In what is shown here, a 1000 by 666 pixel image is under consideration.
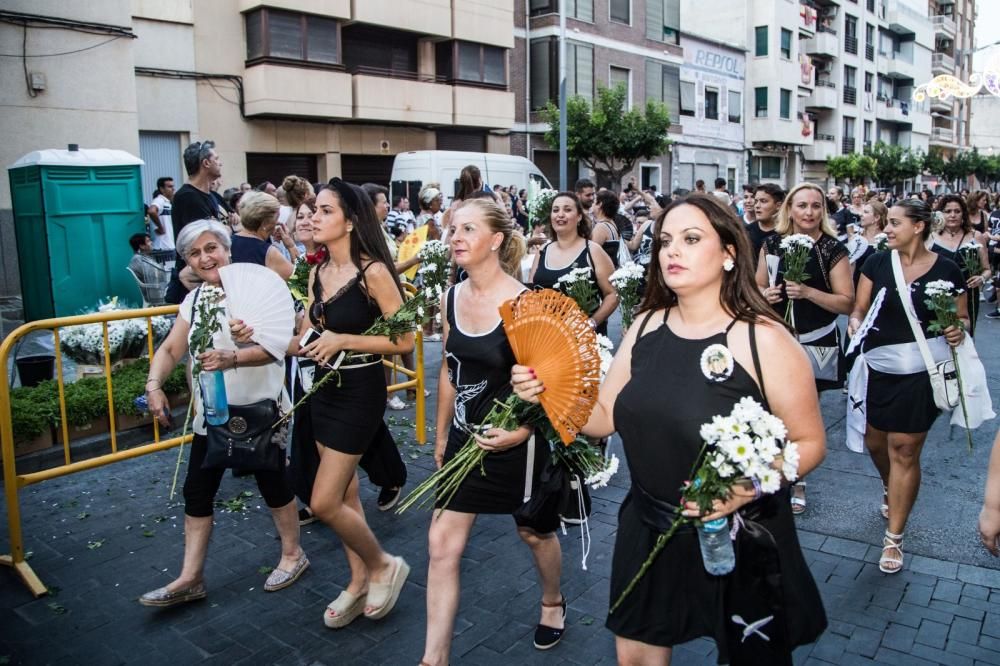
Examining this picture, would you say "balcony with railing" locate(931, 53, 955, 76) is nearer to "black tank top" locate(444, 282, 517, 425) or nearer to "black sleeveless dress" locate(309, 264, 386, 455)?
"black sleeveless dress" locate(309, 264, 386, 455)

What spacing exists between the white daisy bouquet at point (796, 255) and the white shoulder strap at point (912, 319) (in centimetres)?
66

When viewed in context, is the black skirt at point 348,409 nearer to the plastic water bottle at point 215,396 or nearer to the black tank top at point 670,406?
the plastic water bottle at point 215,396

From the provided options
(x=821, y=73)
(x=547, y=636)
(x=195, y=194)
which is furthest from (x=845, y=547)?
(x=821, y=73)

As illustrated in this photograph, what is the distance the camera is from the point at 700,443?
8.53 ft

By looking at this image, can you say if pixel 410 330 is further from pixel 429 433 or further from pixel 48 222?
pixel 48 222

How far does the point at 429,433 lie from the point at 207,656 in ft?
12.3

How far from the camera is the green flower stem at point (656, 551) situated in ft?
8.12

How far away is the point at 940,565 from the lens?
4.72 m

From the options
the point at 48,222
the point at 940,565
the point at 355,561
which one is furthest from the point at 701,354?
the point at 48,222

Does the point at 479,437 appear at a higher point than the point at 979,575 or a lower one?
higher

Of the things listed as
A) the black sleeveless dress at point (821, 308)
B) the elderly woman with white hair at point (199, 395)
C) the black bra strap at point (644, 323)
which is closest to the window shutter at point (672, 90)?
the black sleeveless dress at point (821, 308)

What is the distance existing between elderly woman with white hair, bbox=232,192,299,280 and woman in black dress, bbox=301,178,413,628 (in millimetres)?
1735

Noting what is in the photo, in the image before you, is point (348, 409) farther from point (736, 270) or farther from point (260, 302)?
point (736, 270)

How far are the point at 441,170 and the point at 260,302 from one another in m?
17.1
